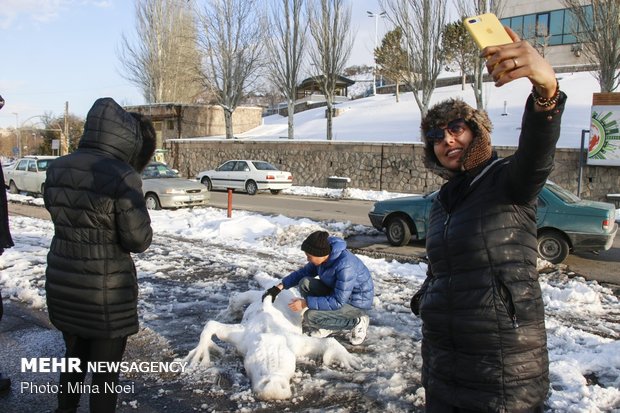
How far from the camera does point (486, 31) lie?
5.39ft

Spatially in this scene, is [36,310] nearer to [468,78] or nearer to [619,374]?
[619,374]

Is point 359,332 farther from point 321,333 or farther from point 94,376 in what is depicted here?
point 94,376

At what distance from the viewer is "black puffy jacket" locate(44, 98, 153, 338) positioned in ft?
8.68

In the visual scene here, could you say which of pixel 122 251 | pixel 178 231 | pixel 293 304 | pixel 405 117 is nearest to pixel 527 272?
pixel 122 251

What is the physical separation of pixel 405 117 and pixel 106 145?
34.7m

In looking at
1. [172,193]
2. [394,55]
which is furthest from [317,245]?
[394,55]

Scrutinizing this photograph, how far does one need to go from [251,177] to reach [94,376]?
63.3 ft

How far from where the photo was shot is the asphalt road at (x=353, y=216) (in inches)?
343

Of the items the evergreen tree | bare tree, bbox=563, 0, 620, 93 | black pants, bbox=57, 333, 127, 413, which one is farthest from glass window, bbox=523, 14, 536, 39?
black pants, bbox=57, 333, 127, 413

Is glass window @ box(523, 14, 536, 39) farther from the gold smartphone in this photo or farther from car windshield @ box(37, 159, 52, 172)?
the gold smartphone

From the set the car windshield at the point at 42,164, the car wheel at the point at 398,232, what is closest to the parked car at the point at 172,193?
the car windshield at the point at 42,164

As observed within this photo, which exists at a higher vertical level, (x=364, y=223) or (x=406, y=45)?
(x=406, y=45)

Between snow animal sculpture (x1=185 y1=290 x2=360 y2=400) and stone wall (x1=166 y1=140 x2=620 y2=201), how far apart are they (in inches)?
661

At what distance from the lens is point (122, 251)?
2.77 metres
